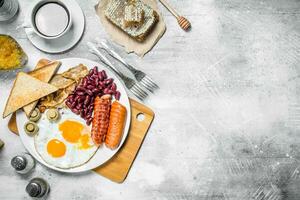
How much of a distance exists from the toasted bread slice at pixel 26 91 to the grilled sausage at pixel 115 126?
21cm

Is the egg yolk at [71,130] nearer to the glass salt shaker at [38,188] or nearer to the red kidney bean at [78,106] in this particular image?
the red kidney bean at [78,106]

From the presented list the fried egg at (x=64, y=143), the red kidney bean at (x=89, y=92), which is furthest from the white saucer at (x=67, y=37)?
the fried egg at (x=64, y=143)

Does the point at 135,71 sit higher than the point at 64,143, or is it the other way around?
the point at 135,71

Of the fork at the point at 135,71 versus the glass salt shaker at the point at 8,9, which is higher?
the glass salt shaker at the point at 8,9

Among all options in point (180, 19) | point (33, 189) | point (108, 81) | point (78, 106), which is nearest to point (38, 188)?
point (33, 189)

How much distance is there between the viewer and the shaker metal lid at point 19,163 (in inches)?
59.1

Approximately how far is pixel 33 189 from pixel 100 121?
308 millimetres

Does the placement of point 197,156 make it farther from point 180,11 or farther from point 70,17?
point 70,17

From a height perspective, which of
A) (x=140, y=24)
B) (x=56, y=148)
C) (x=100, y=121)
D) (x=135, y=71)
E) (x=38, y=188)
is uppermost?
(x=140, y=24)

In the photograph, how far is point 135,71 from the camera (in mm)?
1546

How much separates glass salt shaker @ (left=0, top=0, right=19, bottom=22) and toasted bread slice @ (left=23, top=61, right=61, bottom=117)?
211 mm

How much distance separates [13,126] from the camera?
155cm

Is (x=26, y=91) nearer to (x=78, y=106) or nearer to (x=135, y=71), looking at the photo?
(x=78, y=106)

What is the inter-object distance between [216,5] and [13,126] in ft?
2.61
